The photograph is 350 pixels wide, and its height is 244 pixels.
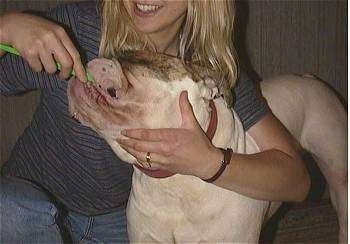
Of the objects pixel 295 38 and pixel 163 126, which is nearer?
pixel 163 126

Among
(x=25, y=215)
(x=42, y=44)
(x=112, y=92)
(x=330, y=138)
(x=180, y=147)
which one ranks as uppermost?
(x=42, y=44)

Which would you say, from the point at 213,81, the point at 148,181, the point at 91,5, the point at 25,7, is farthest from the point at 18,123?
the point at 213,81

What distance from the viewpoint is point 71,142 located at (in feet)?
5.22

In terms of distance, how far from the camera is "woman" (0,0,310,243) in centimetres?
133

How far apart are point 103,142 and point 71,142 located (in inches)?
3.4

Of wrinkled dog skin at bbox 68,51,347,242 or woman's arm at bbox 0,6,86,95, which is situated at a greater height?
woman's arm at bbox 0,6,86,95

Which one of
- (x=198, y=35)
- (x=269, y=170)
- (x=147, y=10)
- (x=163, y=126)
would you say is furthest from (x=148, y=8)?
(x=269, y=170)

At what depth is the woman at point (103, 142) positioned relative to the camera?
133 centimetres

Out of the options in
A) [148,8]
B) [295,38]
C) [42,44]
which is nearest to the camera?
[42,44]

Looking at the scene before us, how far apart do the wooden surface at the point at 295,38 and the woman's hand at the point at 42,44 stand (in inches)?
39.1

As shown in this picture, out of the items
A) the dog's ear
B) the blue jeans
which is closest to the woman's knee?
the blue jeans

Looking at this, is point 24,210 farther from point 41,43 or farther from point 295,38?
point 295,38

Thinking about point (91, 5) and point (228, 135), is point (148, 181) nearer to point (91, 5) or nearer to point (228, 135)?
point (228, 135)

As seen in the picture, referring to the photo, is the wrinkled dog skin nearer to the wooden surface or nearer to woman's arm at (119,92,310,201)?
woman's arm at (119,92,310,201)
